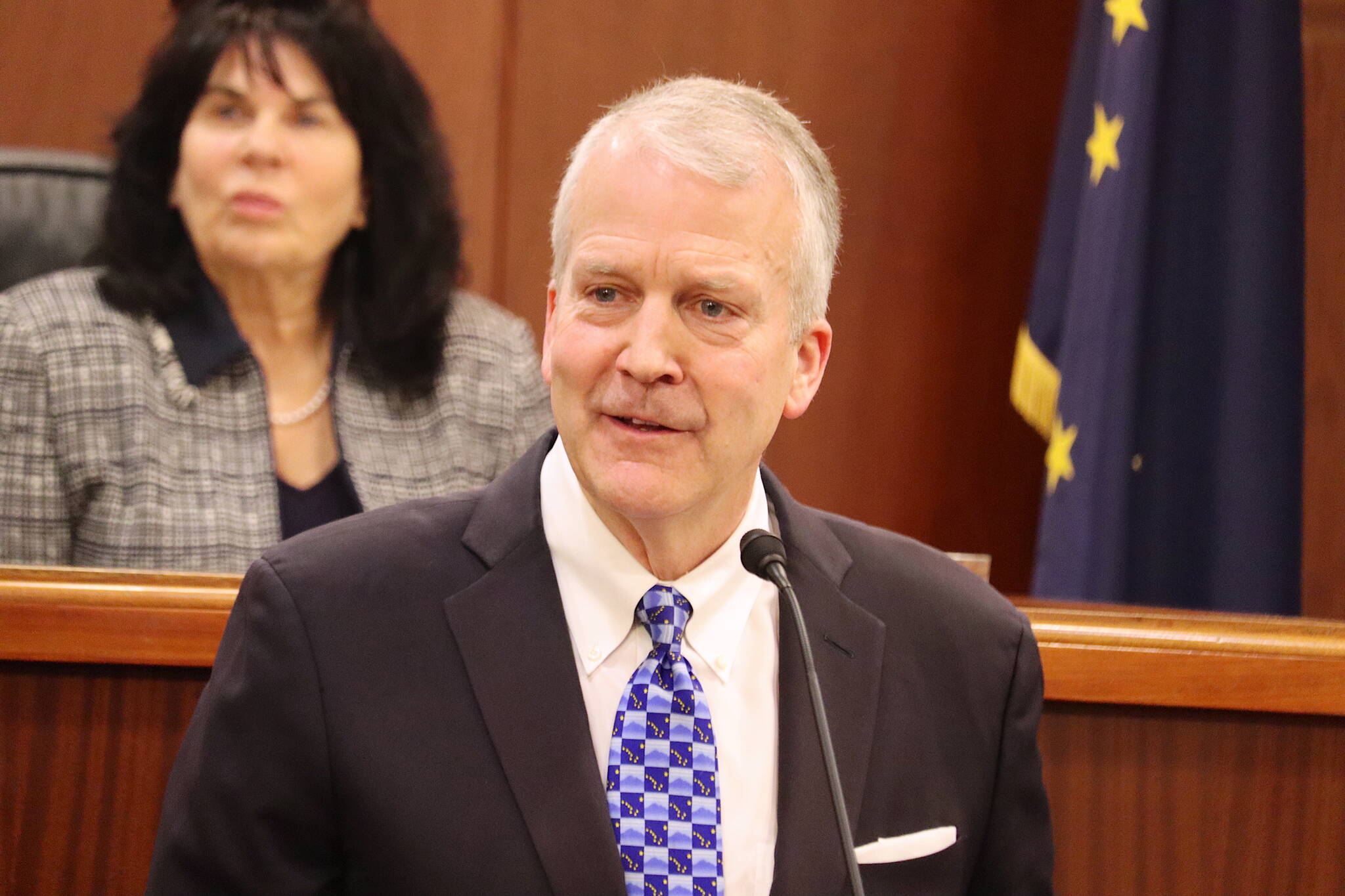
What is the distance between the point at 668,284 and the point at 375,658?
1.35 ft

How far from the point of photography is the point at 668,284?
1.16 metres

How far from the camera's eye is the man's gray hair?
117 centimetres

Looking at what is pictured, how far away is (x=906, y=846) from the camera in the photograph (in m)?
1.20

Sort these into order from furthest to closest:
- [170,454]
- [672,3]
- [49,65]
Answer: [672,3], [49,65], [170,454]

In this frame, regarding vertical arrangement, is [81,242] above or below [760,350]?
above

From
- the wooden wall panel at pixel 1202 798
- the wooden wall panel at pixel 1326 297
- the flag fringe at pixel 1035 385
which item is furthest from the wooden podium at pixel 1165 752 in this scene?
the wooden wall panel at pixel 1326 297

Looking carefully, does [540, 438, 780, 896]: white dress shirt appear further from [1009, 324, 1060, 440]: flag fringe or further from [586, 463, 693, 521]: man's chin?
[1009, 324, 1060, 440]: flag fringe

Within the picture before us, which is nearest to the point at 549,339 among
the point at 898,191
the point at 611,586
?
the point at 611,586

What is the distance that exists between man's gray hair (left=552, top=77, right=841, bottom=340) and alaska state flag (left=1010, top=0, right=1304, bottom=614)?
4.83 ft

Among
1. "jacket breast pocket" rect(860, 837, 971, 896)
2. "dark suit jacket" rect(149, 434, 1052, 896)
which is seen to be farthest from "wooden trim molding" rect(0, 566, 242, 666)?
"jacket breast pocket" rect(860, 837, 971, 896)

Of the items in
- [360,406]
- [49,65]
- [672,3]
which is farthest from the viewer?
[672,3]

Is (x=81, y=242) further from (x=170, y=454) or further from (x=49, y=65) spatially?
(x=49, y=65)

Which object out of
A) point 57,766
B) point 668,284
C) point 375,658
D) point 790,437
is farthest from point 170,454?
point 790,437

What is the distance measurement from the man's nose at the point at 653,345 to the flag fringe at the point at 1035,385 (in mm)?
1695
